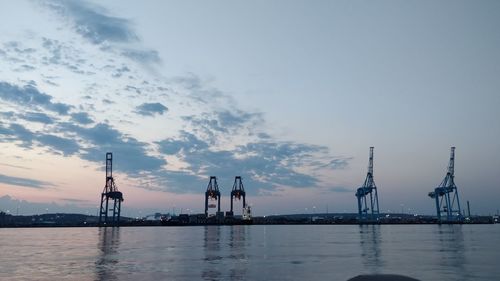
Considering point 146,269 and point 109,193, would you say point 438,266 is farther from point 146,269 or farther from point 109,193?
point 109,193

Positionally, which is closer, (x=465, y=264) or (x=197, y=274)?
(x=197, y=274)

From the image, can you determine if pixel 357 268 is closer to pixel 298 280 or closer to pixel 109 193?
pixel 298 280

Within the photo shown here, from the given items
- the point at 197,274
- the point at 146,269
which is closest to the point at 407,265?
the point at 197,274

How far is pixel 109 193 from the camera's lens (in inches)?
7411

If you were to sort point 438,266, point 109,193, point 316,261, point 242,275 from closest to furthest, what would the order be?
point 242,275 → point 438,266 → point 316,261 → point 109,193

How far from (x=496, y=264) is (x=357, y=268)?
11627mm

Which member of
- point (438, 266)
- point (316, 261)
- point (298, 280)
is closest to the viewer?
point (298, 280)

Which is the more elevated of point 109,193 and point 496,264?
point 109,193

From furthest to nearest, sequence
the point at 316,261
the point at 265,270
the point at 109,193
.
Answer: the point at 109,193 < the point at 316,261 < the point at 265,270

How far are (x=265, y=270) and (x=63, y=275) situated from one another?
13.2 metres

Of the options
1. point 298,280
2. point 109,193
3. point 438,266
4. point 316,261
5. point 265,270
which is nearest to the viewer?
point 298,280

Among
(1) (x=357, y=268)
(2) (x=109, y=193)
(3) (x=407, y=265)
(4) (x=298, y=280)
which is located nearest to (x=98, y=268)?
(4) (x=298, y=280)

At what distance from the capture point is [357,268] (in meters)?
31.3

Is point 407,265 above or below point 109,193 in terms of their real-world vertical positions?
below
